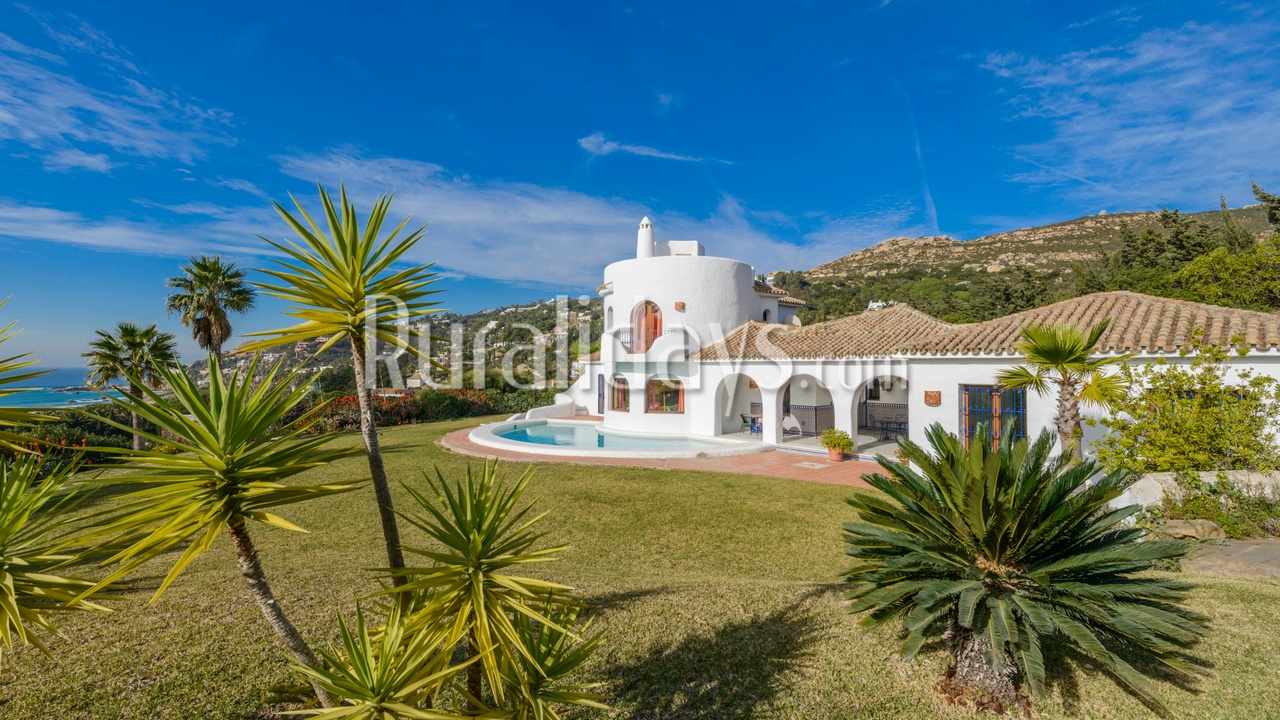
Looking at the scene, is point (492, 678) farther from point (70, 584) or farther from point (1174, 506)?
point (1174, 506)

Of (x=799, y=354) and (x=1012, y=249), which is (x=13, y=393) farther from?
(x=1012, y=249)

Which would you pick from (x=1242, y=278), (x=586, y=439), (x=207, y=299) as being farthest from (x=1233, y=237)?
(x=207, y=299)

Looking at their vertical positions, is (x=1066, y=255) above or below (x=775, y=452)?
above

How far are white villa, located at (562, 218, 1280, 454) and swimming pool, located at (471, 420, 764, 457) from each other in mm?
1091

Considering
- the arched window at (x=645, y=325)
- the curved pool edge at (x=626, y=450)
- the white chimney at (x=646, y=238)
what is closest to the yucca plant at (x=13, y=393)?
the curved pool edge at (x=626, y=450)

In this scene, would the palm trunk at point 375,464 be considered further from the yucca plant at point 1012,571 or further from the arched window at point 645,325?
the arched window at point 645,325

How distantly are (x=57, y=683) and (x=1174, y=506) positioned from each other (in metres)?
15.2

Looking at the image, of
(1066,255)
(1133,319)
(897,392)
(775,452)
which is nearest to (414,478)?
(775,452)

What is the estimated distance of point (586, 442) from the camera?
984 inches

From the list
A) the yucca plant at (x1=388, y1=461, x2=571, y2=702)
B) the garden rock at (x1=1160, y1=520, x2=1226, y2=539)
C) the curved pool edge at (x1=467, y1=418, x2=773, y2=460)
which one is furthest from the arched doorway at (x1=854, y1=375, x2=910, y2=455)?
the yucca plant at (x1=388, y1=461, x2=571, y2=702)

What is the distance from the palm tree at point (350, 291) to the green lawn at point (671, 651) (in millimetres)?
2972

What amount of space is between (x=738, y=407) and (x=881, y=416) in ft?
24.7

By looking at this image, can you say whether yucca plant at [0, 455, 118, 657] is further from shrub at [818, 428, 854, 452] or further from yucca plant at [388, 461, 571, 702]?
shrub at [818, 428, 854, 452]

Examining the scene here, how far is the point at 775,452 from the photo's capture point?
20.5m
